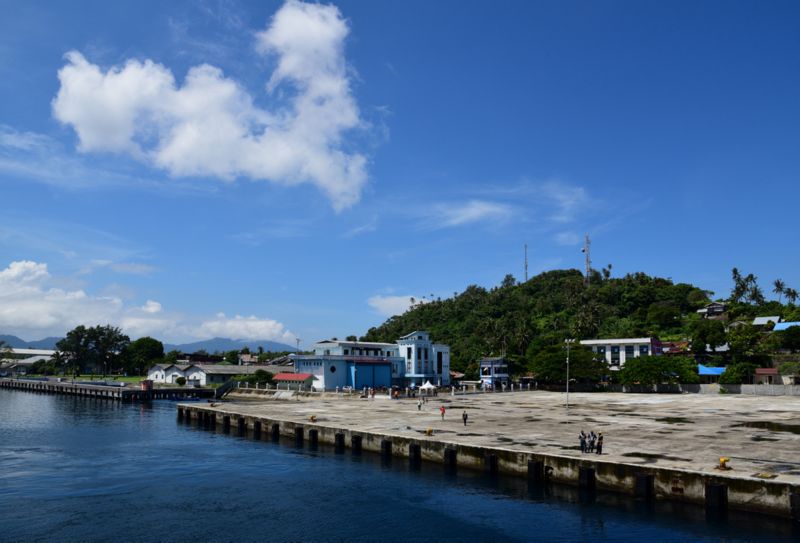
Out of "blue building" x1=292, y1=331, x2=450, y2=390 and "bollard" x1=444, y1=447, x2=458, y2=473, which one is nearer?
"bollard" x1=444, y1=447, x2=458, y2=473

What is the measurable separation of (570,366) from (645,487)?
7457cm

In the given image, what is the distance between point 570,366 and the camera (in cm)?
10419

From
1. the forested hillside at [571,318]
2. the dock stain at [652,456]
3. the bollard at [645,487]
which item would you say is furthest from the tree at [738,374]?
the bollard at [645,487]

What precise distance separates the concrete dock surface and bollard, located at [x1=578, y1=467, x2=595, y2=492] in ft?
4.71

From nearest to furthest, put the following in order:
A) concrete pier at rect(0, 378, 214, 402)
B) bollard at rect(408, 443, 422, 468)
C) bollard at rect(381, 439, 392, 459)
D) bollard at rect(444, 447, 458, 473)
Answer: bollard at rect(444, 447, 458, 473) < bollard at rect(408, 443, 422, 468) < bollard at rect(381, 439, 392, 459) < concrete pier at rect(0, 378, 214, 402)

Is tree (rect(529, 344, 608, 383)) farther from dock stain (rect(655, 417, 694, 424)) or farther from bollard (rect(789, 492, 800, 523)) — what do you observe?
bollard (rect(789, 492, 800, 523))

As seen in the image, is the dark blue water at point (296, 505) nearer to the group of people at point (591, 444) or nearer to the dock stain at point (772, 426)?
the group of people at point (591, 444)

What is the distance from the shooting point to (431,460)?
141 ft

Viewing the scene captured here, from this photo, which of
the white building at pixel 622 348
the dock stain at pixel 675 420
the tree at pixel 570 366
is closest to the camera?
the dock stain at pixel 675 420

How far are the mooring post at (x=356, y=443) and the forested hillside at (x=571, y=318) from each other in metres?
80.8

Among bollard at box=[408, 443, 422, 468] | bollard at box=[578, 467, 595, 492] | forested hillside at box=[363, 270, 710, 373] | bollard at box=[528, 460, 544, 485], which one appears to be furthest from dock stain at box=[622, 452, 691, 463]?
forested hillside at box=[363, 270, 710, 373]

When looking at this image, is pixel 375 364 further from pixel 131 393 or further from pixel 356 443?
pixel 356 443

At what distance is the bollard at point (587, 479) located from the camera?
33875 mm

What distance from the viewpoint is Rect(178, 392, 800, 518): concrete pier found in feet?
99.8
